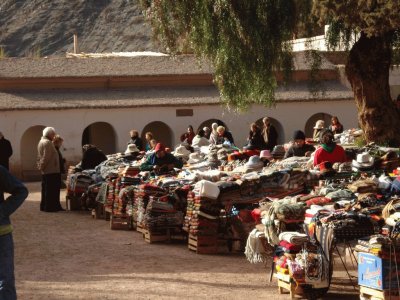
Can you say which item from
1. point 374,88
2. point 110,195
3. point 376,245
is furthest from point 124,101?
point 376,245

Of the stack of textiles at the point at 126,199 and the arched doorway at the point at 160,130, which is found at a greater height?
the arched doorway at the point at 160,130

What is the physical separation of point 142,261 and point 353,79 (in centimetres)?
918

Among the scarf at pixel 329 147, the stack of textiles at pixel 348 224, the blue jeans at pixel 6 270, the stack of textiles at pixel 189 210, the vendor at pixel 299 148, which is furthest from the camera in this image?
the vendor at pixel 299 148

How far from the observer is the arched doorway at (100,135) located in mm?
40125

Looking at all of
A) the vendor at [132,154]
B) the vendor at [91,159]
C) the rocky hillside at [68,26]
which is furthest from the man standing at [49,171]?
the rocky hillside at [68,26]

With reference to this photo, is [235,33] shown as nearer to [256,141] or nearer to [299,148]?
[256,141]

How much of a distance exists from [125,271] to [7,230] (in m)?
5.11

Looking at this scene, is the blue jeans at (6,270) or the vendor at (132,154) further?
the vendor at (132,154)

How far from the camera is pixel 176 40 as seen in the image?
23.5m

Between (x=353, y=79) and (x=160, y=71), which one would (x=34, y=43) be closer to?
(x=160, y=71)

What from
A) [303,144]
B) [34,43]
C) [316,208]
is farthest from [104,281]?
[34,43]

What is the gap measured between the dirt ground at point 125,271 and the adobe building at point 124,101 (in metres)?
17.9

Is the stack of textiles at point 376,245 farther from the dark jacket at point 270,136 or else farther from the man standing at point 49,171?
the dark jacket at point 270,136

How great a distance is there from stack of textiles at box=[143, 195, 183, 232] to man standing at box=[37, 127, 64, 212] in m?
5.94
